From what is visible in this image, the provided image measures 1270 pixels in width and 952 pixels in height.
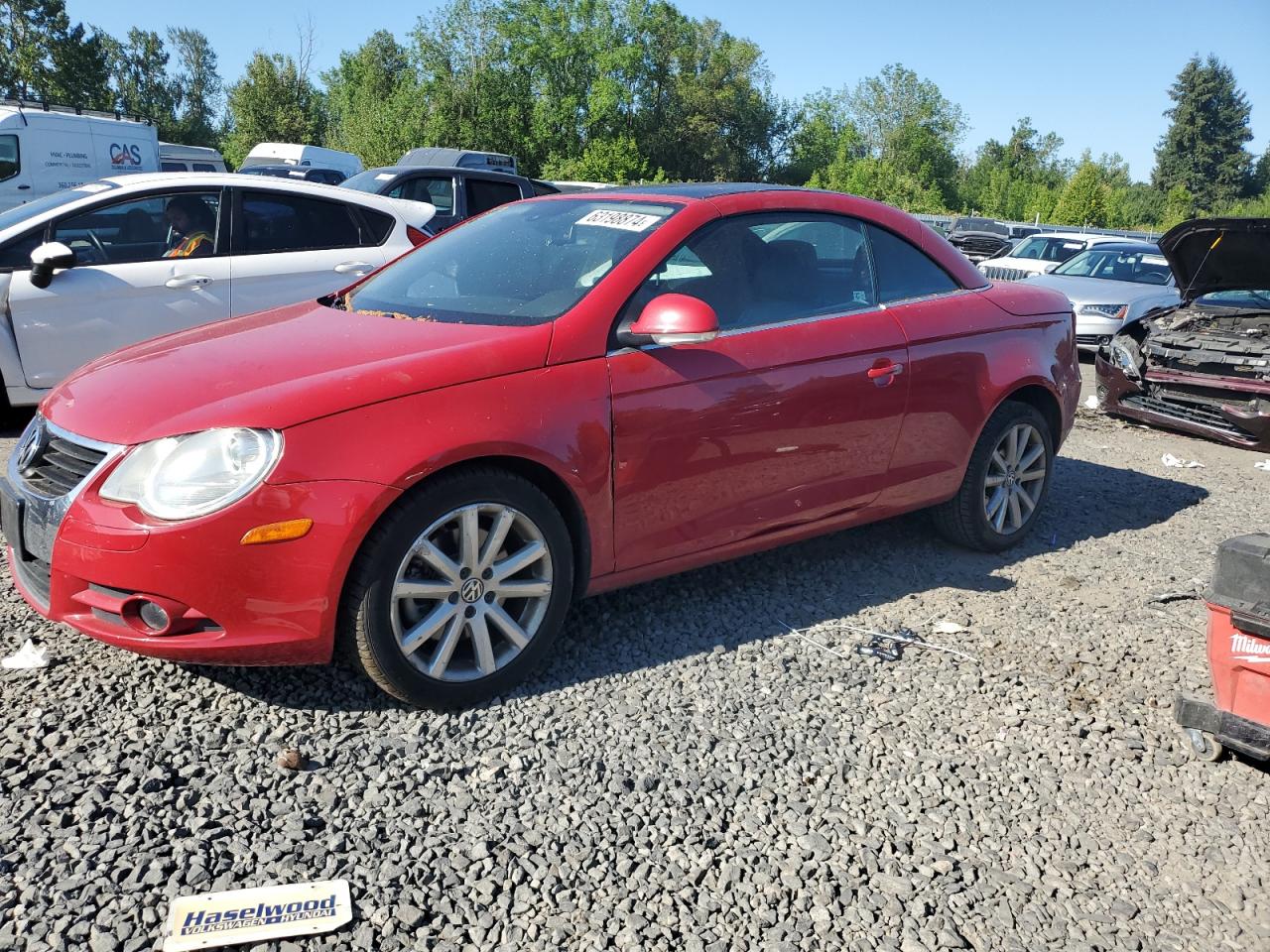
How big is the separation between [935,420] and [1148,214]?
67684 millimetres

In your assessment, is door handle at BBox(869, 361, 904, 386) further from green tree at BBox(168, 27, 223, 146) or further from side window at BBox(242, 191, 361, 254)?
green tree at BBox(168, 27, 223, 146)

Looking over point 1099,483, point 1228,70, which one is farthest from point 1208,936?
point 1228,70

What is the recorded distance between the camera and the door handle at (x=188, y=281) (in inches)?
262

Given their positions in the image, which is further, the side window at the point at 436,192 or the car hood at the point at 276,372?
the side window at the point at 436,192

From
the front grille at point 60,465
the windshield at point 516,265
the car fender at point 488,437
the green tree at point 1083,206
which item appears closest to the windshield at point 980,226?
the green tree at point 1083,206

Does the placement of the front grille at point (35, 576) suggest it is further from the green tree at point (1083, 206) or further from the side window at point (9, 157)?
the green tree at point (1083, 206)

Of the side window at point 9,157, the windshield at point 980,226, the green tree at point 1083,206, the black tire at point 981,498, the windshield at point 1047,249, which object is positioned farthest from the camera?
the green tree at point 1083,206

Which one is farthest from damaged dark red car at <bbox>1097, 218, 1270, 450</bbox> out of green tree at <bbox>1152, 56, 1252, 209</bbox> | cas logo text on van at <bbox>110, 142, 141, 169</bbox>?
green tree at <bbox>1152, 56, 1252, 209</bbox>

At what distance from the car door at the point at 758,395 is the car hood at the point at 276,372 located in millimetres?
478

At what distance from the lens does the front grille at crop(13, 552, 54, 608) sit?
10.4ft

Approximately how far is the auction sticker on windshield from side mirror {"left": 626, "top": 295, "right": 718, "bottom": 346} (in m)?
1.93

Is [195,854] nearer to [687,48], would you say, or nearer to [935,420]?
[935,420]

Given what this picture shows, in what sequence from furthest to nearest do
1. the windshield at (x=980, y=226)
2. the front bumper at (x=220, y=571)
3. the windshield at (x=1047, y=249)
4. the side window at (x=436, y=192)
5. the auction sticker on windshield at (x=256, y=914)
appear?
the windshield at (x=980, y=226) < the windshield at (x=1047, y=249) < the side window at (x=436, y=192) < the front bumper at (x=220, y=571) < the auction sticker on windshield at (x=256, y=914)

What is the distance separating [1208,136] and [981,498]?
93.9 metres
